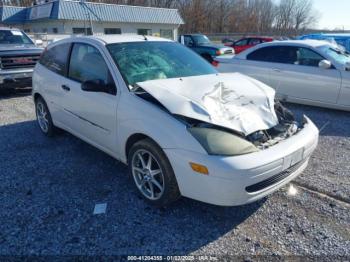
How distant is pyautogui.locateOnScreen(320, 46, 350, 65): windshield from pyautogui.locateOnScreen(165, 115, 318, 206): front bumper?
4281mm

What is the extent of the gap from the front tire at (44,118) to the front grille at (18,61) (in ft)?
12.3

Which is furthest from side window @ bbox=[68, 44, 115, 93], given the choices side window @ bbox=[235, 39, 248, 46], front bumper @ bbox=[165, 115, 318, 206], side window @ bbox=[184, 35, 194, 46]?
side window @ bbox=[235, 39, 248, 46]

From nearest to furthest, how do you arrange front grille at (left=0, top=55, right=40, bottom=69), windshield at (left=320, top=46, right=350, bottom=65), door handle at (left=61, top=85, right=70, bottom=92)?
door handle at (left=61, top=85, right=70, bottom=92) → windshield at (left=320, top=46, right=350, bottom=65) → front grille at (left=0, top=55, right=40, bottom=69)

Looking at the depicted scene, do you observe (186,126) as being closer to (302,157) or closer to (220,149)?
(220,149)

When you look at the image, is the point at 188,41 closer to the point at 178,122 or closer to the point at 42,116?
the point at 42,116

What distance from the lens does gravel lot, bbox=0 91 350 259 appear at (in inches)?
99.5

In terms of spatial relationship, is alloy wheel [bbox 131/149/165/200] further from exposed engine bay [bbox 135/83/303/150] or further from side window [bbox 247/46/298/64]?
side window [bbox 247/46/298/64]

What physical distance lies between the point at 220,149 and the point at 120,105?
1.27m

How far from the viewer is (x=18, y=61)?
27.3 feet

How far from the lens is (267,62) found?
274 inches

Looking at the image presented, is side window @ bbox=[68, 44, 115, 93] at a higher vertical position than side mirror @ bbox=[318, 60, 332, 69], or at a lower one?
higher

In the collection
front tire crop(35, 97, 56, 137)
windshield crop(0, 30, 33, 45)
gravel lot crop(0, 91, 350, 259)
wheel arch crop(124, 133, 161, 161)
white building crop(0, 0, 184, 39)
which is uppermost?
white building crop(0, 0, 184, 39)

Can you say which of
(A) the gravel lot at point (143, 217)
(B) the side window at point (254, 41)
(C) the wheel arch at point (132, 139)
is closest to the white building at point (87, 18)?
(B) the side window at point (254, 41)

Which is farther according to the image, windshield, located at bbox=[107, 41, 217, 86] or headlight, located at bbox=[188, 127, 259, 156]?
windshield, located at bbox=[107, 41, 217, 86]
